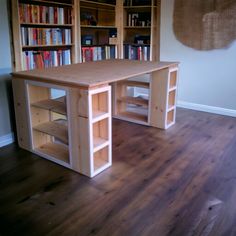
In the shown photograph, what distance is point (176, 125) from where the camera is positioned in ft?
11.2

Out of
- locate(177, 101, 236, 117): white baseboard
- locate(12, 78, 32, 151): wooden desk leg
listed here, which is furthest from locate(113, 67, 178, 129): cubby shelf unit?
locate(12, 78, 32, 151): wooden desk leg

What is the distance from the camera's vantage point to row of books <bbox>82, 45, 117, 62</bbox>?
4.29 m

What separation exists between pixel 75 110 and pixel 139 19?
3093mm

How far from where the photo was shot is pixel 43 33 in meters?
3.71

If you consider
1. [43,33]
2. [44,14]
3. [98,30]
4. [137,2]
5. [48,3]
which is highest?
[137,2]

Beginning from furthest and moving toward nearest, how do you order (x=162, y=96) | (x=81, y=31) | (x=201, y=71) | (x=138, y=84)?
(x=81, y=31), (x=201, y=71), (x=138, y=84), (x=162, y=96)

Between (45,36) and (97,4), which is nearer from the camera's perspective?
(45,36)

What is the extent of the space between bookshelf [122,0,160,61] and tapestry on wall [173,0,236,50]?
2.19 ft

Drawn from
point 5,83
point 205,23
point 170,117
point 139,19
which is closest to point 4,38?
point 5,83

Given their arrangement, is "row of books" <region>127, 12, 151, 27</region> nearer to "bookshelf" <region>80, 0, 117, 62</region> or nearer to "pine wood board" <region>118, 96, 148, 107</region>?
"bookshelf" <region>80, 0, 117, 62</region>

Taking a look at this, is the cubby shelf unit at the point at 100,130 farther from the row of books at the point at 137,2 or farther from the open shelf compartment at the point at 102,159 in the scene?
the row of books at the point at 137,2

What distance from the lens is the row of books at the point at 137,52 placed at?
185 inches

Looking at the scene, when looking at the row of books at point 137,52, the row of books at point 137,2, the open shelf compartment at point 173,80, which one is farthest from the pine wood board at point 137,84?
the row of books at point 137,2

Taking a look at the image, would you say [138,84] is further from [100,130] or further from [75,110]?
[75,110]
